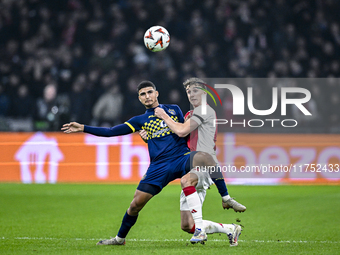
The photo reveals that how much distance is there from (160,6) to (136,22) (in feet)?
3.07

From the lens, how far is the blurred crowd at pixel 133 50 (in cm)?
1305

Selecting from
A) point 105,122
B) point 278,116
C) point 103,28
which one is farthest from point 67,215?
point 103,28

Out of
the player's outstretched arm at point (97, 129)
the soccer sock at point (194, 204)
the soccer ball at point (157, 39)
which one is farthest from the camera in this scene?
the soccer ball at point (157, 39)

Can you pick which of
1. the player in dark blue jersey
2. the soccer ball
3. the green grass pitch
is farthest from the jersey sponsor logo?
the soccer ball

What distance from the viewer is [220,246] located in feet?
17.9

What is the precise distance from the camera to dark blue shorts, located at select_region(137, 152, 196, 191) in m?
5.34

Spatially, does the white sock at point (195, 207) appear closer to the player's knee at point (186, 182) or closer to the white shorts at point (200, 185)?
the player's knee at point (186, 182)

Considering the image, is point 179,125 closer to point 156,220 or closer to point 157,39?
point 157,39

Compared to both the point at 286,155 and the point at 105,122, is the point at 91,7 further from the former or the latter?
the point at 286,155

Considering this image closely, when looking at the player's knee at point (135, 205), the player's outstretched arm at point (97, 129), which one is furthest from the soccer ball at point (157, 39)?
the player's knee at point (135, 205)

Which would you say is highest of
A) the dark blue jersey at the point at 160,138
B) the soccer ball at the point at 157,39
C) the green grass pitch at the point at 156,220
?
the soccer ball at the point at 157,39

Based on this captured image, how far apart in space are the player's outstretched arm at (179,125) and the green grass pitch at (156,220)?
1.23m

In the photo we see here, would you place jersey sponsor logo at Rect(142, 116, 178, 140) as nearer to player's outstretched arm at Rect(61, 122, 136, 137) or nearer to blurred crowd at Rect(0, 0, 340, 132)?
player's outstretched arm at Rect(61, 122, 136, 137)

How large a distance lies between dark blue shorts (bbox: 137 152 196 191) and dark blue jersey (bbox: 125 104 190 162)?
0.24 ft
